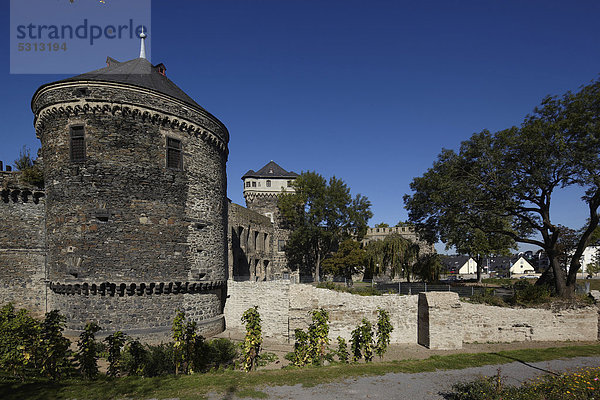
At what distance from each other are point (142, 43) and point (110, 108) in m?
6.55

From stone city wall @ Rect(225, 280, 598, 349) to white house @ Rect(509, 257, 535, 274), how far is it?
7821 cm

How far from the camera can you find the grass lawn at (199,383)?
740 centimetres

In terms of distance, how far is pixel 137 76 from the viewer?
1562cm

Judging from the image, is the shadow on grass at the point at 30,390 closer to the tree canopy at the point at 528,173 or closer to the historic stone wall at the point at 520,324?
the historic stone wall at the point at 520,324

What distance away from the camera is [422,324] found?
15.6m

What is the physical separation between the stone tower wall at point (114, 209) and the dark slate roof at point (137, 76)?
1.42 feet

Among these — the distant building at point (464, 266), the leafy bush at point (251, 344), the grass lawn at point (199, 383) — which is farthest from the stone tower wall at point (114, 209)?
the distant building at point (464, 266)

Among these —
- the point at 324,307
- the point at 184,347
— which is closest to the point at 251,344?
the point at 184,347

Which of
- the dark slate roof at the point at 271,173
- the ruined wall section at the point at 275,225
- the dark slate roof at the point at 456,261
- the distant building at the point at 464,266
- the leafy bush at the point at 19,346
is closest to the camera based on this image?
A: the leafy bush at the point at 19,346

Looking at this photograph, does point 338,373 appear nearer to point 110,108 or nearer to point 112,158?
point 112,158

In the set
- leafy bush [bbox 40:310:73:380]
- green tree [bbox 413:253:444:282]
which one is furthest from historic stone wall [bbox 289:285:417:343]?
green tree [bbox 413:253:444:282]

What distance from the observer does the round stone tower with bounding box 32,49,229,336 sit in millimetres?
13633

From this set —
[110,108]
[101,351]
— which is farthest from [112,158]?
[101,351]

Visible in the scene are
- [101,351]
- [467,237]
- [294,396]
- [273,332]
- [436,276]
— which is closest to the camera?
[294,396]
